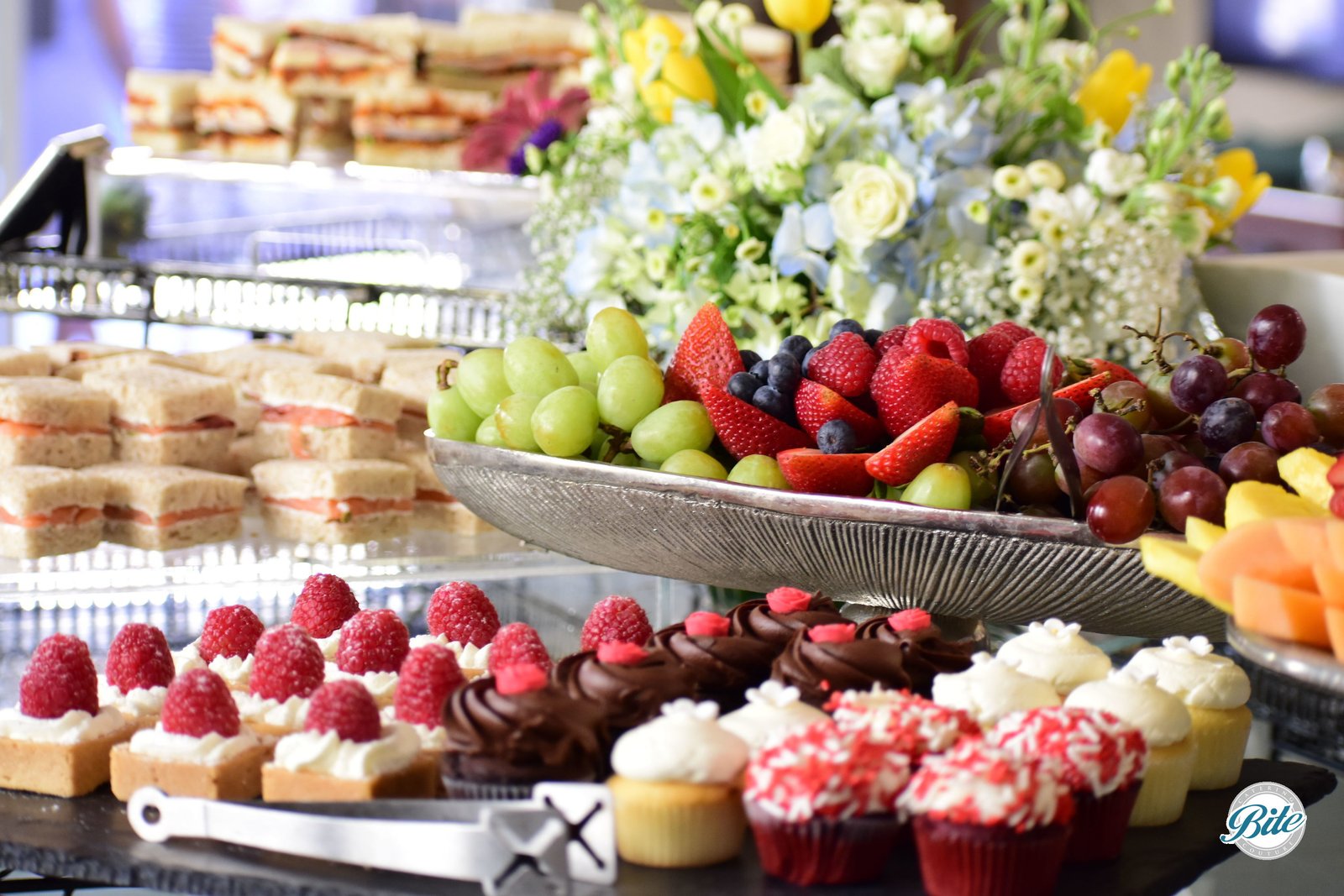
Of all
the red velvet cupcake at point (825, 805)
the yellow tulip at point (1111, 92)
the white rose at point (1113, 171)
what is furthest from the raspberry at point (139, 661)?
the yellow tulip at point (1111, 92)

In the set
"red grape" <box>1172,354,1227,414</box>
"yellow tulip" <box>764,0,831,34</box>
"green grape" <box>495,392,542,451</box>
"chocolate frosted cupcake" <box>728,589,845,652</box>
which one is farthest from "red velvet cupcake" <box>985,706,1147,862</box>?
"yellow tulip" <box>764,0,831,34</box>

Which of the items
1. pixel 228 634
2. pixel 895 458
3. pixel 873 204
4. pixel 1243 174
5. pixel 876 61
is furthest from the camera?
pixel 1243 174

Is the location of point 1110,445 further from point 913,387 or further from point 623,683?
point 623,683

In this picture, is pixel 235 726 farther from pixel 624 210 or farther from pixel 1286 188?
pixel 1286 188

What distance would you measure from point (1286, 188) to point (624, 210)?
3.80 metres

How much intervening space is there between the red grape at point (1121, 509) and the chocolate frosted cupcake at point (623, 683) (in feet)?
1.00

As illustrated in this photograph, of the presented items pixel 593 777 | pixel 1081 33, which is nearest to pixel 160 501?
pixel 593 777

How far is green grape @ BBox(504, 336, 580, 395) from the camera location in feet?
4.42

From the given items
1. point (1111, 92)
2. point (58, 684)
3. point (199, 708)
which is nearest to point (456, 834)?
point (199, 708)

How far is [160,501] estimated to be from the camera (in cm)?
183

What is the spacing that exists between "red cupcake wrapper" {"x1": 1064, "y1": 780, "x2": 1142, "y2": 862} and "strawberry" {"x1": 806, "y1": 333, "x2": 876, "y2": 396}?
0.44 meters

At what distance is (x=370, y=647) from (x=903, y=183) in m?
0.90

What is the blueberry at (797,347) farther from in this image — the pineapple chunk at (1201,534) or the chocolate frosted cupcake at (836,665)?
the pineapple chunk at (1201,534)

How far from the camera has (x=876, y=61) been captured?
5.99 feet
